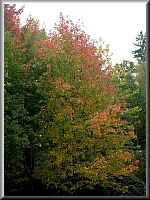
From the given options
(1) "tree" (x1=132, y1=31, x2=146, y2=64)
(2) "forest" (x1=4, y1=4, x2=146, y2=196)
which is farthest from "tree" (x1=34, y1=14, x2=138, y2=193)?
(1) "tree" (x1=132, y1=31, x2=146, y2=64)

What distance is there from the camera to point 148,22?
23.6ft

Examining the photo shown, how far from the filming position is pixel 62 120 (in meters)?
8.55

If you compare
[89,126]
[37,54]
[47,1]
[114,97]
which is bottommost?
[89,126]

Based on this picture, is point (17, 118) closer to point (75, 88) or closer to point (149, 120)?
point (75, 88)

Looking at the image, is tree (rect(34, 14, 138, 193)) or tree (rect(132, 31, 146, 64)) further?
tree (rect(132, 31, 146, 64))

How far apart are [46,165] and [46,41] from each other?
9.87ft

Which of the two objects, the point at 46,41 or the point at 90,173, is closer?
the point at 90,173

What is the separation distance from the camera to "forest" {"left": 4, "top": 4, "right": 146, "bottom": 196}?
8.47m

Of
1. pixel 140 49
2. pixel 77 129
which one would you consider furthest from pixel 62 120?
pixel 140 49

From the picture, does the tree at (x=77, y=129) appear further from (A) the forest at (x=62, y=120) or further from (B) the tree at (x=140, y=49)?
(B) the tree at (x=140, y=49)

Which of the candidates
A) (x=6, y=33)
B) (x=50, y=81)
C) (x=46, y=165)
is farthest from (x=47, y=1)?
(x=46, y=165)

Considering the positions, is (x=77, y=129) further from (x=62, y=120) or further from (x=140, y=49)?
(x=140, y=49)

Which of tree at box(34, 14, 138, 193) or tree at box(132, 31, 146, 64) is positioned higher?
A: tree at box(132, 31, 146, 64)

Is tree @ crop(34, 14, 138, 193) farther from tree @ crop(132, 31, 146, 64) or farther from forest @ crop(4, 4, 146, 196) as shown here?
tree @ crop(132, 31, 146, 64)
